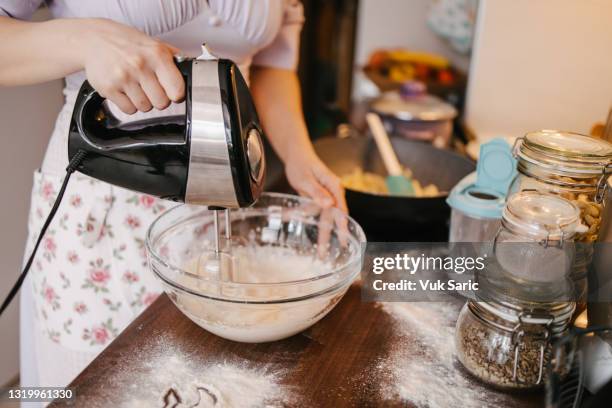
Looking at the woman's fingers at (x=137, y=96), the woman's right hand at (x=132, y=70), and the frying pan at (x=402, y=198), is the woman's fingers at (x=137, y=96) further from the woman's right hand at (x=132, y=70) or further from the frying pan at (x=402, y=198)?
the frying pan at (x=402, y=198)

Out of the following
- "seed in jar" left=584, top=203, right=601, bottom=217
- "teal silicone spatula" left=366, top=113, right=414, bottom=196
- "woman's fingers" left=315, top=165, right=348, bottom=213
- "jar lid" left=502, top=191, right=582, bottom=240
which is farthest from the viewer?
"teal silicone spatula" left=366, top=113, right=414, bottom=196

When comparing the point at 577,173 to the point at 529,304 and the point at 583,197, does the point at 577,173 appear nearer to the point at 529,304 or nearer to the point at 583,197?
the point at 583,197

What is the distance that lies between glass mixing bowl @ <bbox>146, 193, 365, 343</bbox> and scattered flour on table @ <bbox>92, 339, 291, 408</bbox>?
5cm

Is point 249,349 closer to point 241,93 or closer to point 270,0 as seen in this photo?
point 241,93

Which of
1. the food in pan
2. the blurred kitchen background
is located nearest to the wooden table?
the food in pan

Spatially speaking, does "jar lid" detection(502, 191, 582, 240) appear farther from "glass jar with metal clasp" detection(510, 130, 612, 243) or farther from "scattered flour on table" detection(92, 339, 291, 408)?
"scattered flour on table" detection(92, 339, 291, 408)

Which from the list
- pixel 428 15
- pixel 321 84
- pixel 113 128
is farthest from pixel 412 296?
pixel 321 84

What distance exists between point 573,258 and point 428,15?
153 cm

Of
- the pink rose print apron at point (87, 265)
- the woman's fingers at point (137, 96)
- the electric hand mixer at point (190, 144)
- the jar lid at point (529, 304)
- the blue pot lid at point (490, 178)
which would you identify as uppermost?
the woman's fingers at point (137, 96)

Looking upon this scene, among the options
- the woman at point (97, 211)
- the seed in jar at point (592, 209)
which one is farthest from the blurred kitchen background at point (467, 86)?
the seed in jar at point (592, 209)

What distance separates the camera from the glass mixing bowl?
714mm

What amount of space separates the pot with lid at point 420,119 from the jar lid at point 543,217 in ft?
2.74

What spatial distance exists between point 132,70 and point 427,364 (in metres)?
0.52

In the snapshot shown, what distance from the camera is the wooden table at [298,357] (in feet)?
2.19
